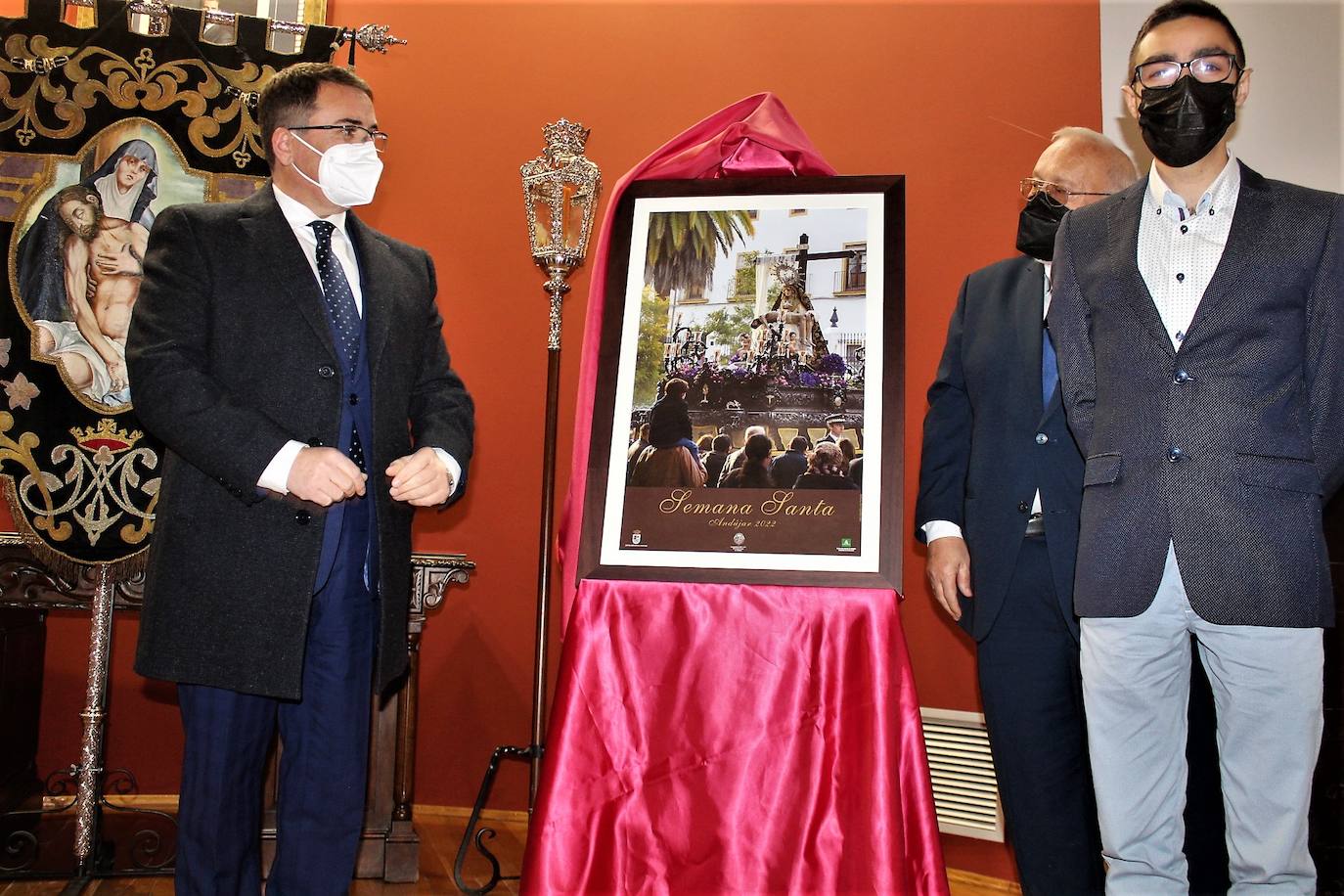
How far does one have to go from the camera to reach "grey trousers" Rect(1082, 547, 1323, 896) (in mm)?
1513

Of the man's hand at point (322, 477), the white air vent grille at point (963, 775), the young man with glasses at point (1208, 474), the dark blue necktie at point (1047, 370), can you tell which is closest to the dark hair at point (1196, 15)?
the young man with glasses at point (1208, 474)

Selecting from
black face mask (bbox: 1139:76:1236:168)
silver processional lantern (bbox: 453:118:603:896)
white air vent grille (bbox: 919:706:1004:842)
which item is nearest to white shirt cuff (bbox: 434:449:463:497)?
silver processional lantern (bbox: 453:118:603:896)

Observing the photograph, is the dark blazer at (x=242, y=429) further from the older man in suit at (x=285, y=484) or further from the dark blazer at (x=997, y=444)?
the dark blazer at (x=997, y=444)

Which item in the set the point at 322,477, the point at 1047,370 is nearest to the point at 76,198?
the point at 322,477

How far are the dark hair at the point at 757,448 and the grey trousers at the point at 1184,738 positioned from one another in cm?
61

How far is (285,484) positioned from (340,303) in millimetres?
361

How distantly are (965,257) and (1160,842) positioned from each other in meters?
1.85

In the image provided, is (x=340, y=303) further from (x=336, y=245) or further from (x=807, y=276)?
(x=807, y=276)

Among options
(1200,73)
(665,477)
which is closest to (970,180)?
(1200,73)

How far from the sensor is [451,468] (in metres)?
1.91

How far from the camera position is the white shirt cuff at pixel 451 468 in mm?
1889

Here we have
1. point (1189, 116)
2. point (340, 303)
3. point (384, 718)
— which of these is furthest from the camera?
point (384, 718)

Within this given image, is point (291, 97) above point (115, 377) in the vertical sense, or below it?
above

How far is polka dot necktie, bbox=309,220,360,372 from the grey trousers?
4.22 feet
